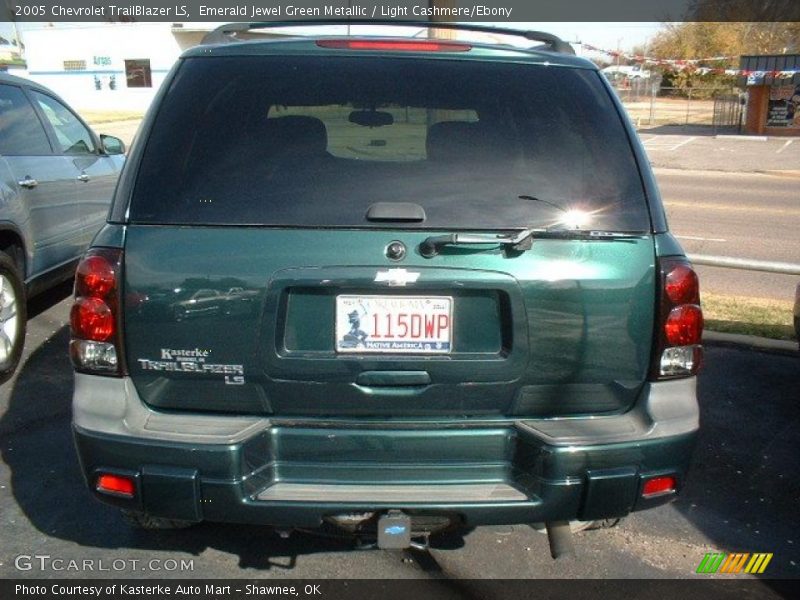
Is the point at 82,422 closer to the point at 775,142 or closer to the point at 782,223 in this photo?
the point at 782,223

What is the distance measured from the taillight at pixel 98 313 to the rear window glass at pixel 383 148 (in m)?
0.18

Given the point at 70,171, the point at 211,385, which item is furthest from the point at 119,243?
the point at 70,171

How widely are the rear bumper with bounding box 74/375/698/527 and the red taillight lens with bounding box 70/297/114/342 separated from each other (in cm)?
15

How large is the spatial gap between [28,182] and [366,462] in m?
4.19

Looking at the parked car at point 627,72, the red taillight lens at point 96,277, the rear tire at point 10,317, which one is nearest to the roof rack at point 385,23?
the red taillight lens at point 96,277

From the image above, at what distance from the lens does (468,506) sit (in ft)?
8.57

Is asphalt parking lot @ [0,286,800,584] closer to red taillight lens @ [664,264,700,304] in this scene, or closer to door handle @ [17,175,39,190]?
red taillight lens @ [664,264,700,304]

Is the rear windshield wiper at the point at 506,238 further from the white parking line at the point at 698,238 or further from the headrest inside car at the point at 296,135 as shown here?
the white parking line at the point at 698,238

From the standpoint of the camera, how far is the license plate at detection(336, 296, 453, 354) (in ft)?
8.53

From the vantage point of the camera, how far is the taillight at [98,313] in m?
2.63

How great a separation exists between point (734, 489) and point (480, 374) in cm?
206

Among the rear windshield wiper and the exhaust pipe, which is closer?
the rear windshield wiper

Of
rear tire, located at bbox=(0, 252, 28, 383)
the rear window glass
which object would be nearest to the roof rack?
the rear window glass

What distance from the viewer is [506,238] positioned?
8.47 feet
